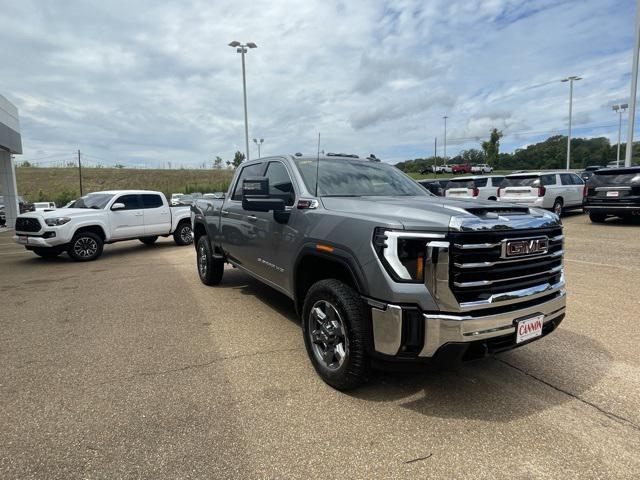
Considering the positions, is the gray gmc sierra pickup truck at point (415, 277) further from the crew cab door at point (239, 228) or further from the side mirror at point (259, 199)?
the crew cab door at point (239, 228)

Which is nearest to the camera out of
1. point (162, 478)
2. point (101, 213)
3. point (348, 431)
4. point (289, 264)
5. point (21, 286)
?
point (162, 478)

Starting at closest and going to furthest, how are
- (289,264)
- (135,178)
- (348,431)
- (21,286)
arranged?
(348,431), (289,264), (21,286), (135,178)

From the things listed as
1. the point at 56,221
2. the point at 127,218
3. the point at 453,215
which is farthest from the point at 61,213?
the point at 453,215

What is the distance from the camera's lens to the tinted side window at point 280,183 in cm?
404

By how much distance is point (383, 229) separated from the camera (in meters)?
2.72

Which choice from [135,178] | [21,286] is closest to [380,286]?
[21,286]

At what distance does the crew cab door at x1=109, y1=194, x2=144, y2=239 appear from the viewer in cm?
1101

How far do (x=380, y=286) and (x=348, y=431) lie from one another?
37.8 inches

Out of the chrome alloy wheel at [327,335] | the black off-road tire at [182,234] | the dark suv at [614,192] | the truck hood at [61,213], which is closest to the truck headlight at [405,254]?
the chrome alloy wheel at [327,335]

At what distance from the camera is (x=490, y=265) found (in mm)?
2641

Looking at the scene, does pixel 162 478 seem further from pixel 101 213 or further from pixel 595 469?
pixel 101 213

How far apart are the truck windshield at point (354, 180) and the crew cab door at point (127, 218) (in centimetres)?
847

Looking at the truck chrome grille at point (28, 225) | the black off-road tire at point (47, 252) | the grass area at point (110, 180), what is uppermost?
the grass area at point (110, 180)

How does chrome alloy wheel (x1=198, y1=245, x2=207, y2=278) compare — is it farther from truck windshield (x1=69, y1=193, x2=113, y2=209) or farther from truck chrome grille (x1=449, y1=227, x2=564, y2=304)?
truck windshield (x1=69, y1=193, x2=113, y2=209)
